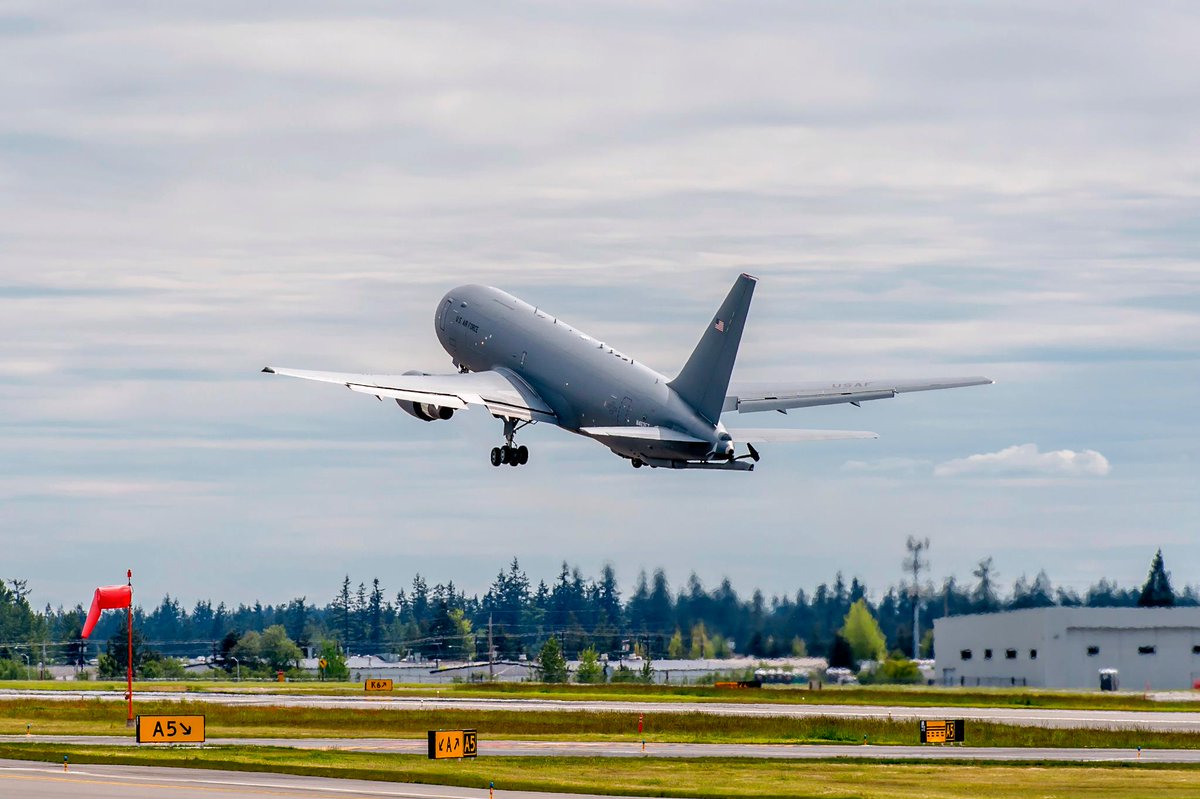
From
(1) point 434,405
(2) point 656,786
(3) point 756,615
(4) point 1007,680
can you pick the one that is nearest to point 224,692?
(3) point 756,615

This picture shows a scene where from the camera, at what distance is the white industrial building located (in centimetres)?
12975

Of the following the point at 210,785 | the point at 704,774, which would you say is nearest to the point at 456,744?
the point at 704,774

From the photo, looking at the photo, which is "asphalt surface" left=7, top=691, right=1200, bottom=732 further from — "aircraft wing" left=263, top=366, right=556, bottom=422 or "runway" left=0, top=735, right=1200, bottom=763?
"aircraft wing" left=263, top=366, right=556, bottom=422

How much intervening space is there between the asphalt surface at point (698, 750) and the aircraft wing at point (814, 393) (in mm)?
19419

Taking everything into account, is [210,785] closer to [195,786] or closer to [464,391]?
[195,786]

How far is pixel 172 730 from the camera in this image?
223 feet

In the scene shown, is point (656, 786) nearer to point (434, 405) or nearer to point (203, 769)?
point (203, 769)

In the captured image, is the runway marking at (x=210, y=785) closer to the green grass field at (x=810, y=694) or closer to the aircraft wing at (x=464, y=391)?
the aircraft wing at (x=464, y=391)

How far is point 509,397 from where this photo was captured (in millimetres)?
85375

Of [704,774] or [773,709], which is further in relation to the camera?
[773,709]

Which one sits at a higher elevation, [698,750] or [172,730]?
[172,730]

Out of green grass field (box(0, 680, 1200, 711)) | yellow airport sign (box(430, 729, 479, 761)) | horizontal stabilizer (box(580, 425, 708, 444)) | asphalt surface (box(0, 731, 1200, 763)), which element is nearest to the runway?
asphalt surface (box(0, 731, 1200, 763))

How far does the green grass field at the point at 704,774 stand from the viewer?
51.9 m

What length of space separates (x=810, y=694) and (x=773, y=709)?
1994 centimetres
